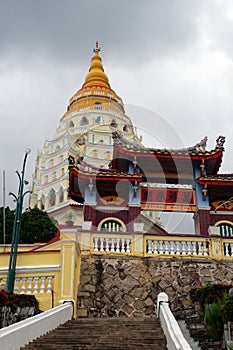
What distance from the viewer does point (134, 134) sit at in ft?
173

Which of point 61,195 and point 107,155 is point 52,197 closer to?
point 61,195

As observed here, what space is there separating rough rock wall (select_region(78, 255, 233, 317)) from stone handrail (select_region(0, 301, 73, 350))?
12.1 ft

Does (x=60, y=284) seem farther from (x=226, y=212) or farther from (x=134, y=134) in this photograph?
(x=134, y=134)

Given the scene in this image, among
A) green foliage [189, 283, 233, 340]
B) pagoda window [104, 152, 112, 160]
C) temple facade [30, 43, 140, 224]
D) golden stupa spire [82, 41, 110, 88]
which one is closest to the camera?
green foliage [189, 283, 233, 340]

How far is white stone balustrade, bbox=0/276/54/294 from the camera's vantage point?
42.1 ft

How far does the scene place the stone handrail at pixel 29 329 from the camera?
6.55 meters

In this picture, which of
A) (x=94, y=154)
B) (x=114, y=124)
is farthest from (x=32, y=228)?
(x=114, y=124)

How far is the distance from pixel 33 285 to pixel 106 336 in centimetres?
548

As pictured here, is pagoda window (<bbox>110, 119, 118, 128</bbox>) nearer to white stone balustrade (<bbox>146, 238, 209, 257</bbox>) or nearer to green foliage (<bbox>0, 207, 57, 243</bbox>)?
green foliage (<bbox>0, 207, 57, 243</bbox>)

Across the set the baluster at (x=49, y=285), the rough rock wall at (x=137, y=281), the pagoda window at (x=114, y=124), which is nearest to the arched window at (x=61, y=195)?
the pagoda window at (x=114, y=124)

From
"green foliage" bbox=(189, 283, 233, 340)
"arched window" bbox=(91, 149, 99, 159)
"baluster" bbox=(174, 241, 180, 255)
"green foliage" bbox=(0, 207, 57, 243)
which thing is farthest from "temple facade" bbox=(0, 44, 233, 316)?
"arched window" bbox=(91, 149, 99, 159)

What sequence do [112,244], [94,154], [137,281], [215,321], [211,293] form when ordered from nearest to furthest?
[215,321]
[211,293]
[137,281]
[112,244]
[94,154]

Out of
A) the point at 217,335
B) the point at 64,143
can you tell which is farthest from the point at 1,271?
the point at 64,143

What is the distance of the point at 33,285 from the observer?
12.9m
